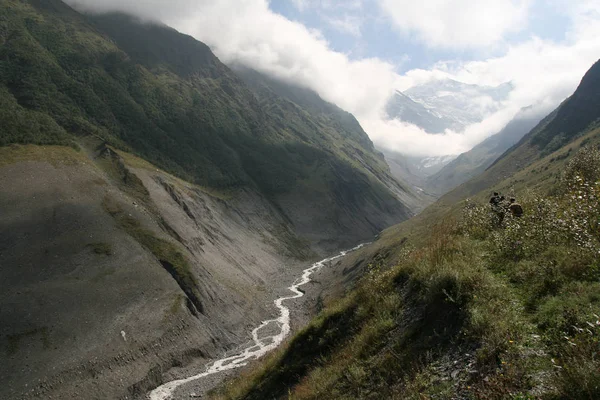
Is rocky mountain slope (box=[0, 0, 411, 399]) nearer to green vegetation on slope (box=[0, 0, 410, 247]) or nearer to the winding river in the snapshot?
green vegetation on slope (box=[0, 0, 410, 247])

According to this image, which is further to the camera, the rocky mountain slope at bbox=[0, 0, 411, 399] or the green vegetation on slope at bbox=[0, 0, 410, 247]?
the green vegetation on slope at bbox=[0, 0, 410, 247]

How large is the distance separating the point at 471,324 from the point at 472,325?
5 centimetres

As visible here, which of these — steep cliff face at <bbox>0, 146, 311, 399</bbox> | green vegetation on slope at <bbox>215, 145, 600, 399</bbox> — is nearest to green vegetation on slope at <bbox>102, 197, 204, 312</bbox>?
steep cliff face at <bbox>0, 146, 311, 399</bbox>

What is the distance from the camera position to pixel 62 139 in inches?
3637

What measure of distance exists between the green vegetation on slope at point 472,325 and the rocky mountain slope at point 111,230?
43.9 meters

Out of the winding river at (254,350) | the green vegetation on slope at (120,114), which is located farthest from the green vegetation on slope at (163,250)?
the green vegetation on slope at (120,114)

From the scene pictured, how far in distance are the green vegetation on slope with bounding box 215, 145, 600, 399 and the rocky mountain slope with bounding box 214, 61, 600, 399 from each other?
27mm

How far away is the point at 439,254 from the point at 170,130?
161m

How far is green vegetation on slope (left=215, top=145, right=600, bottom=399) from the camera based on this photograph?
6.87m

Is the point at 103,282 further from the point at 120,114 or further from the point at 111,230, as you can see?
the point at 120,114

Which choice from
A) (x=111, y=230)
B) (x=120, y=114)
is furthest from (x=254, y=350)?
(x=120, y=114)

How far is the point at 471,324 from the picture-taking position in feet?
28.0

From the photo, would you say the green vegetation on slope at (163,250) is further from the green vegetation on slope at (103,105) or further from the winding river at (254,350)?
the green vegetation on slope at (103,105)

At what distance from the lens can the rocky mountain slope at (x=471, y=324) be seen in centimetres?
690
